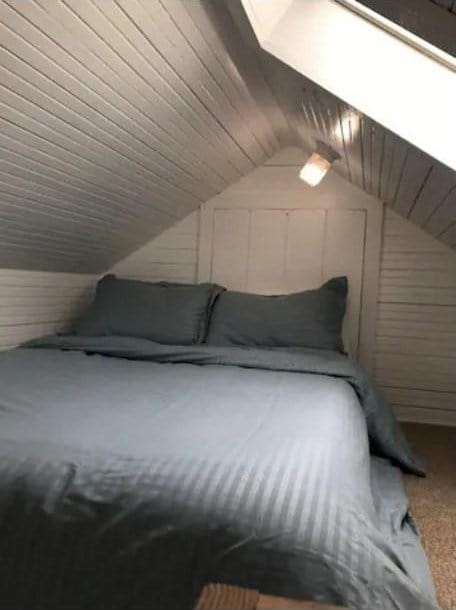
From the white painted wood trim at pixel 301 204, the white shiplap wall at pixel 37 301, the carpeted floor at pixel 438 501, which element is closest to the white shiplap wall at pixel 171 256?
the white painted wood trim at pixel 301 204

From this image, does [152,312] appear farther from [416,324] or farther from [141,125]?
[416,324]

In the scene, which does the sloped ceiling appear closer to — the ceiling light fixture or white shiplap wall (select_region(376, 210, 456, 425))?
the ceiling light fixture

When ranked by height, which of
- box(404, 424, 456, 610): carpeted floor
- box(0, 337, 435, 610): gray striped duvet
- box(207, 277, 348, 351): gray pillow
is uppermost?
box(207, 277, 348, 351): gray pillow

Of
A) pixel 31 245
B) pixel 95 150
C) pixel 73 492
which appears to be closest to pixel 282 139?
pixel 95 150

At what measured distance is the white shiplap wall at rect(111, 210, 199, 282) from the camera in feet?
9.98

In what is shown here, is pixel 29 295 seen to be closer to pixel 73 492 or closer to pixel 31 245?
pixel 31 245

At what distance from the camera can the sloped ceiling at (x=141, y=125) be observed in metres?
1.35

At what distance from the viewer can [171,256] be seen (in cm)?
306

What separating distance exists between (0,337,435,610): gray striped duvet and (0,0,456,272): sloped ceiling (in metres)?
0.92

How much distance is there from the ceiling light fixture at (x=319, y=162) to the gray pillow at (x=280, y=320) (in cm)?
61

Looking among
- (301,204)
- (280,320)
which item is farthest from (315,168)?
(280,320)

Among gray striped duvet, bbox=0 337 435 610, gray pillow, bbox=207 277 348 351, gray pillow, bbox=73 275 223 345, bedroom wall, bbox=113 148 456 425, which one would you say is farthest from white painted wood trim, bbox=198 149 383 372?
gray striped duvet, bbox=0 337 435 610

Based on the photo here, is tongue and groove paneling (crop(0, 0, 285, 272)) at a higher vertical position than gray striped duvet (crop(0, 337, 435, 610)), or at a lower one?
higher

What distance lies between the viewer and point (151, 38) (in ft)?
4.74
